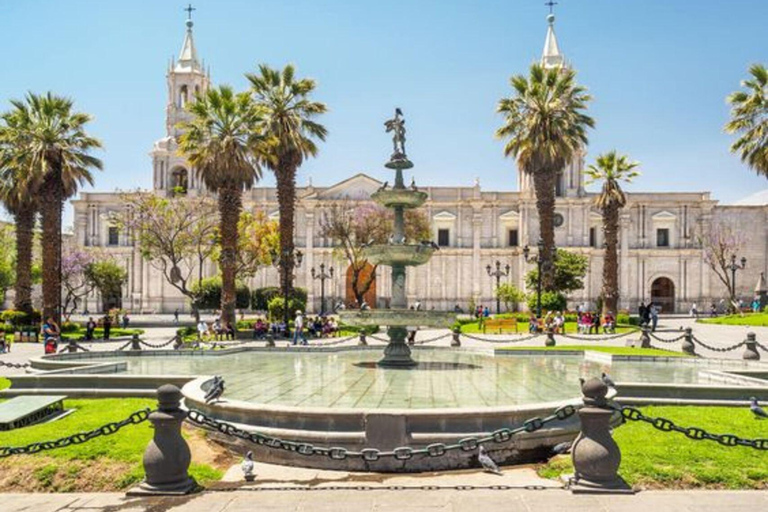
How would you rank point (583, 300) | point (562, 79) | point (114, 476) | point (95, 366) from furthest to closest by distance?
1. point (583, 300)
2. point (562, 79)
3. point (95, 366)
4. point (114, 476)

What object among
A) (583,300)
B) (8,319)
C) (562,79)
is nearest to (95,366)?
(8,319)

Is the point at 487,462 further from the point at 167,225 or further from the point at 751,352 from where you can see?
the point at 167,225

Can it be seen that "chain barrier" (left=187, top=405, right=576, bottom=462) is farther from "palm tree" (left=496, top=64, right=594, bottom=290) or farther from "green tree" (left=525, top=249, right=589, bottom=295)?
"green tree" (left=525, top=249, right=589, bottom=295)

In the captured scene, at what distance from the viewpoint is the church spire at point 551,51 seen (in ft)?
172

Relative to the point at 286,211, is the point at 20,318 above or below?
below

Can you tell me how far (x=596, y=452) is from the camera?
5.97 m

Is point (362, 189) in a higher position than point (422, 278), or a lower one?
higher

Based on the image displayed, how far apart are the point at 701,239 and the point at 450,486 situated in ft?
175

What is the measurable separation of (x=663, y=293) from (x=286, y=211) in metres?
37.1

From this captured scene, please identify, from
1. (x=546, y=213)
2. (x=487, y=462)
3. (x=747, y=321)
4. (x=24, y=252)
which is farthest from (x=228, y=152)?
(x=747, y=321)

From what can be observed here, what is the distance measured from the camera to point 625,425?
8484mm

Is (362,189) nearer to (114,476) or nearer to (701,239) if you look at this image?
(701,239)

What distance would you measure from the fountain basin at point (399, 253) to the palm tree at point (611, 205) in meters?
21.8

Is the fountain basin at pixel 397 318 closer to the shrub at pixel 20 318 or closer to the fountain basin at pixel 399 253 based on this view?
the fountain basin at pixel 399 253
